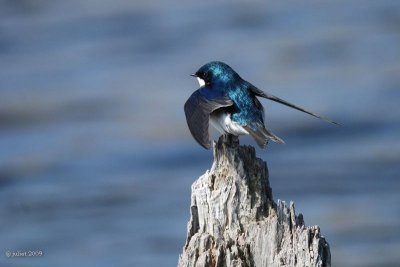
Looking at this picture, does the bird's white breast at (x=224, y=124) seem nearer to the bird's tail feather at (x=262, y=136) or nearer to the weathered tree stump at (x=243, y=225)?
the bird's tail feather at (x=262, y=136)

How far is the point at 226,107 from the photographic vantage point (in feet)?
20.8

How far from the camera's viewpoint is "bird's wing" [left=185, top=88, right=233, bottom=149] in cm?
580

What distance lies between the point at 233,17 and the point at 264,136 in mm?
9928

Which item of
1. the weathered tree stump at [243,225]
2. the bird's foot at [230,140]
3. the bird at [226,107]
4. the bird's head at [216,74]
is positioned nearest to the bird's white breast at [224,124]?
the bird at [226,107]

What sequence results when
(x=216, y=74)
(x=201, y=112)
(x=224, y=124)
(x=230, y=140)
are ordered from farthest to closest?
(x=216, y=74) → (x=224, y=124) → (x=201, y=112) → (x=230, y=140)

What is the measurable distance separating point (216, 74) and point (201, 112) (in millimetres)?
512

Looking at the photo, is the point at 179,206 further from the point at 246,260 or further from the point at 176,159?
the point at 246,260

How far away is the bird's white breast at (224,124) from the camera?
612cm

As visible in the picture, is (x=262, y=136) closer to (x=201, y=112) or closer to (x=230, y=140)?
(x=201, y=112)

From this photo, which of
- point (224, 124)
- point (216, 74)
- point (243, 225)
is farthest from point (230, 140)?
point (216, 74)

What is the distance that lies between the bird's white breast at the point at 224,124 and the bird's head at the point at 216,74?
0.18 meters

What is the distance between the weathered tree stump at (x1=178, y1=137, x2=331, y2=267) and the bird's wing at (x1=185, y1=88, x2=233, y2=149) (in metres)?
0.59

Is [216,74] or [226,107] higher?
[216,74]

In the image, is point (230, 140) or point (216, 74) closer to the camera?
point (230, 140)
